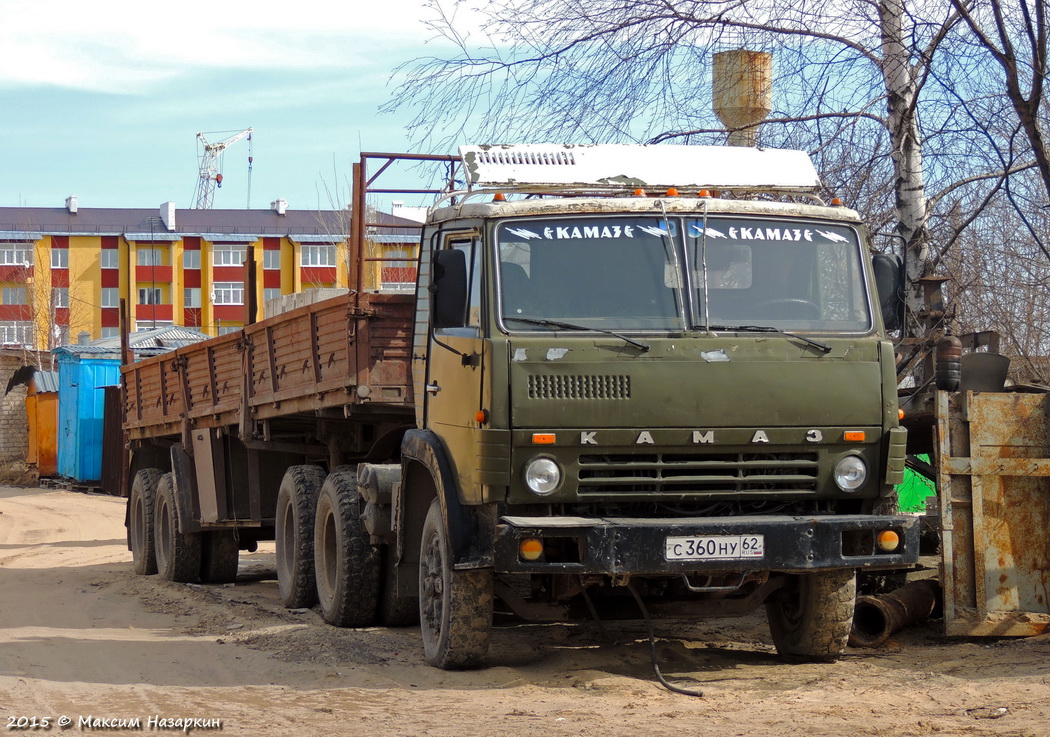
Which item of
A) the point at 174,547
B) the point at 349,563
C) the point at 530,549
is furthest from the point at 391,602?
the point at 174,547

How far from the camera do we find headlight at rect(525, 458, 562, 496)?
6.19 m

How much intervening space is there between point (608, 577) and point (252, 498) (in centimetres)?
565

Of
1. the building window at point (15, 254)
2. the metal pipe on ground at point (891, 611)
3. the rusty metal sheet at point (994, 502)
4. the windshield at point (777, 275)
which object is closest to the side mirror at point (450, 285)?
the windshield at point (777, 275)

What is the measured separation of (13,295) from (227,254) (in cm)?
1161

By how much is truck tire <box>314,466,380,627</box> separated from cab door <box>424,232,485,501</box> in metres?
1.91

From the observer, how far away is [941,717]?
557cm

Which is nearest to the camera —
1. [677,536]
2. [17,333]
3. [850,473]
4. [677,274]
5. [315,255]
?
[677,536]

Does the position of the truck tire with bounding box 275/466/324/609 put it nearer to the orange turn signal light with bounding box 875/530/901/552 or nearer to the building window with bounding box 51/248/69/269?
the orange turn signal light with bounding box 875/530/901/552

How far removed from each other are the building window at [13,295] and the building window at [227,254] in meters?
10.3

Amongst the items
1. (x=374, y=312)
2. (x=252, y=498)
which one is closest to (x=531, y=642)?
(x=374, y=312)

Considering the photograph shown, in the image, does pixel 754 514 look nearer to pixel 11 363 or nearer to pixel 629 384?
pixel 629 384

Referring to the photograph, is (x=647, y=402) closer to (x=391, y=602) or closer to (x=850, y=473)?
(x=850, y=473)

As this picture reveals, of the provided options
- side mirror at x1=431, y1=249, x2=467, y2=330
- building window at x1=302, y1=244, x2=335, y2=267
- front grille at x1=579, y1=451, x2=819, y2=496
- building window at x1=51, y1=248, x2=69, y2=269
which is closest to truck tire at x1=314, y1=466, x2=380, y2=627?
side mirror at x1=431, y1=249, x2=467, y2=330

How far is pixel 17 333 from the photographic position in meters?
61.6
